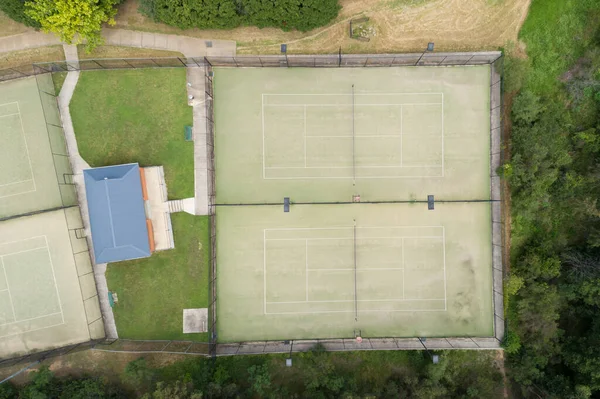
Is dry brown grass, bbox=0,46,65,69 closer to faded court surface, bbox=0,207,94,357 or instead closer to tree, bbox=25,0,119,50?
tree, bbox=25,0,119,50

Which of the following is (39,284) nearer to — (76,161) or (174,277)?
(76,161)

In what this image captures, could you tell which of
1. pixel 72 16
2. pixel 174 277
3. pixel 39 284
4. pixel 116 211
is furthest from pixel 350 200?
pixel 39 284

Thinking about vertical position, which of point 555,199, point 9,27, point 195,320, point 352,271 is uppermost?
point 9,27

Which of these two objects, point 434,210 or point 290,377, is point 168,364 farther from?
point 434,210

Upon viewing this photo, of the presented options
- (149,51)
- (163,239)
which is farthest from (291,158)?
(149,51)

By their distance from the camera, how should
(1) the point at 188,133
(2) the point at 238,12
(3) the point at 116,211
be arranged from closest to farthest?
1. (3) the point at 116,211
2. (2) the point at 238,12
3. (1) the point at 188,133

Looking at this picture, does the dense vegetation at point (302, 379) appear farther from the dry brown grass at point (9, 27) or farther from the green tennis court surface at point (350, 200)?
the dry brown grass at point (9, 27)
